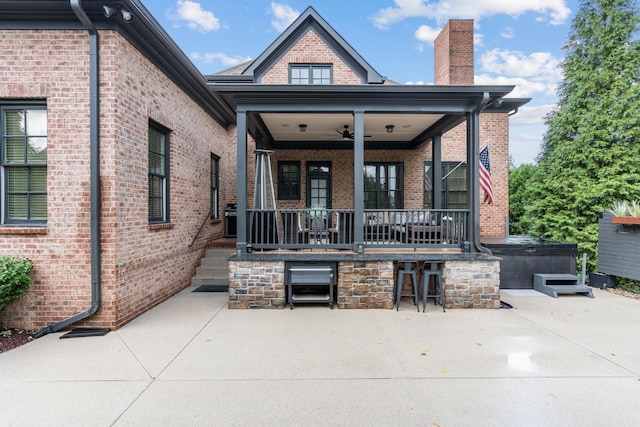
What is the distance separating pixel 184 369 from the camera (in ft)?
11.0

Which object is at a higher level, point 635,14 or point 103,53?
point 635,14

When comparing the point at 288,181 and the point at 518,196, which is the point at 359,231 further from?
the point at 518,196

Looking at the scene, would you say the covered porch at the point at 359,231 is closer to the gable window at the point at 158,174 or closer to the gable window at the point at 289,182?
the gable window at the point at 158,174

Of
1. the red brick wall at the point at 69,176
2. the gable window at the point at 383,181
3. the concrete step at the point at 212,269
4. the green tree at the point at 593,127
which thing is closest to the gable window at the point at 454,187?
the gable window at the point at 383,181

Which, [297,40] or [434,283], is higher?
[297,40]

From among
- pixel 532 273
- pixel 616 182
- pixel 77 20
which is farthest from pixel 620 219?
pixel 77 20

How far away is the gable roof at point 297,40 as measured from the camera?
394 inches

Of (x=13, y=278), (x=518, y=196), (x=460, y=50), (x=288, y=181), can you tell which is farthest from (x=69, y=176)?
(x=518, y=196)

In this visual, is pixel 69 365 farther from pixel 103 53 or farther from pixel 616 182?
pixel 616 182

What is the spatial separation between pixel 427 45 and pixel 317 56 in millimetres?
5915

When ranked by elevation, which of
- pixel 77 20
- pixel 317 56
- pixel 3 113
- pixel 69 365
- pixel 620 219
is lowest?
pixel 69 365

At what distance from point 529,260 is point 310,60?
833cm

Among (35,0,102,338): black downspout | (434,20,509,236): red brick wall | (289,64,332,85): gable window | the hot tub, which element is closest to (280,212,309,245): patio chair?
(35,0,102,338): black downspout

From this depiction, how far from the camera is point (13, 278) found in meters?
4.02
